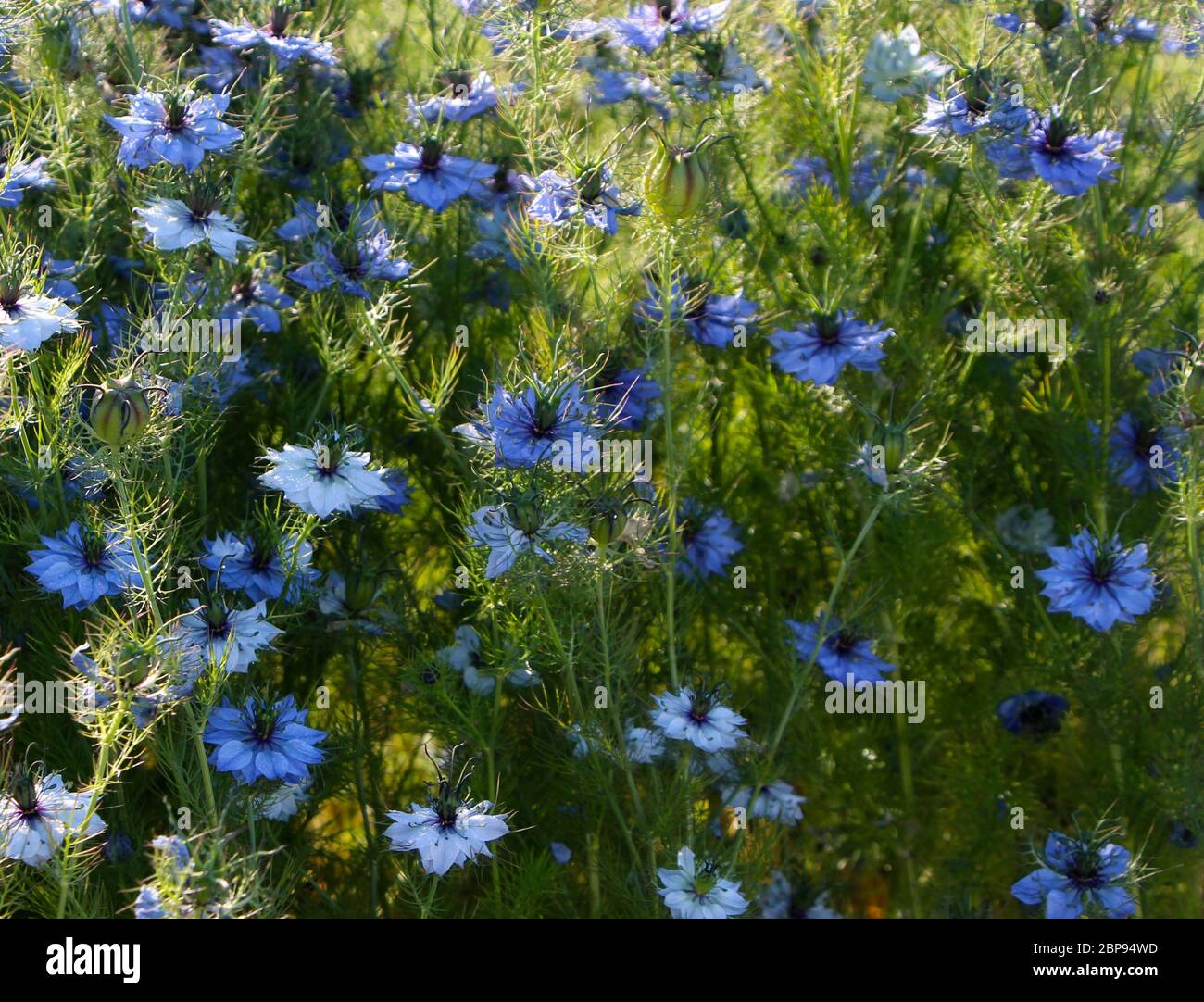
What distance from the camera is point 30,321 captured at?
1.61m

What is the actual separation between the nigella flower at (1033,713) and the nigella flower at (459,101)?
4.15 feet

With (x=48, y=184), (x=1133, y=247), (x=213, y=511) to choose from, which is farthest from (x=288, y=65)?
(x=1133, y=247)

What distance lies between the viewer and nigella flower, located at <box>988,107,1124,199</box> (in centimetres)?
198

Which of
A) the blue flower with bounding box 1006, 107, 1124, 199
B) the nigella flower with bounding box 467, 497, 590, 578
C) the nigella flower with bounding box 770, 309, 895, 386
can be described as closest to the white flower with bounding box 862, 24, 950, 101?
the blue flower with bounding box 1006, 107, 1124, 199

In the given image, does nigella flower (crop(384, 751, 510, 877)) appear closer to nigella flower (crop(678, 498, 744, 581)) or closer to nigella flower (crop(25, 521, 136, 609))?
nigella flower (crop(25, 521, 136, 609))

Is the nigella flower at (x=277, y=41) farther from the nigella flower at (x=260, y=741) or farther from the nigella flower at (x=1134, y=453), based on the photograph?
the nigella flower at (x=1134, y=453)

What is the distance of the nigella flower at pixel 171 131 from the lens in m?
1.81

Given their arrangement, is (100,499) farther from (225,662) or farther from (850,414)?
(850,414)

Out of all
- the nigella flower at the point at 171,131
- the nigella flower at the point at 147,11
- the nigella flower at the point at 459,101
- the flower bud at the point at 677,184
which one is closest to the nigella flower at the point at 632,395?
the flower bud at the point at 677,184

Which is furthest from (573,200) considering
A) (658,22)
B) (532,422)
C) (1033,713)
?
(1033,713)

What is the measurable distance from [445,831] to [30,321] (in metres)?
0.76

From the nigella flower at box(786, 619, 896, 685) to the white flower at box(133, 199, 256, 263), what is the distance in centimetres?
96

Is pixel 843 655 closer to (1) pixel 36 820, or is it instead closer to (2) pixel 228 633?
(2) pixel 228 633

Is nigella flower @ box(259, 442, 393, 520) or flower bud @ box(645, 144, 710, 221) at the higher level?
flower bud @ box(645, 144, 710, 221)
